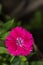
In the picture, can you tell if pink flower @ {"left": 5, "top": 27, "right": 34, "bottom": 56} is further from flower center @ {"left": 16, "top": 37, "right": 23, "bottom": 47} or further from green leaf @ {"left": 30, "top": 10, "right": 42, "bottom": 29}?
green leaf @ {"left": 30, "top": 10, "right": 42, "bottom": 29}

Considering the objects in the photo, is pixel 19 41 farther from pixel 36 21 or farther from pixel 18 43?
pixel 36 21

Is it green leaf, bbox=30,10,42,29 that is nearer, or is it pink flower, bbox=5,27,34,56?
pink flower, bbox=5,27,34,56

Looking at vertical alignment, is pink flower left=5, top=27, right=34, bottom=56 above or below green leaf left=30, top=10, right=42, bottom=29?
below

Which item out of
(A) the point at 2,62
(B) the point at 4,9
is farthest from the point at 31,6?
(A) the point at 2,62

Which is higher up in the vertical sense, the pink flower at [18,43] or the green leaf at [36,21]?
the green leaf at [36,21]

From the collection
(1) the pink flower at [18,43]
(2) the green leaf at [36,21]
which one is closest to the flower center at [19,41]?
(1) the pink flower at [18,43]

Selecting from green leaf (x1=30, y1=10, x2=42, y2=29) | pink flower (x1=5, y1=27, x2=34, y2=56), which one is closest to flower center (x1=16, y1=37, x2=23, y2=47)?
pink flower (x1=5, y1=27, x2=34, y2=56)

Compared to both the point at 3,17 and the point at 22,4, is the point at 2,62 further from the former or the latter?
the point at 22,4

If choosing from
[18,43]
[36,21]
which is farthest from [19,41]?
[36,21]

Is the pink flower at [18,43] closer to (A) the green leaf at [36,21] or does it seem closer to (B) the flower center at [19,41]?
(B) the flower center at [19,41]
